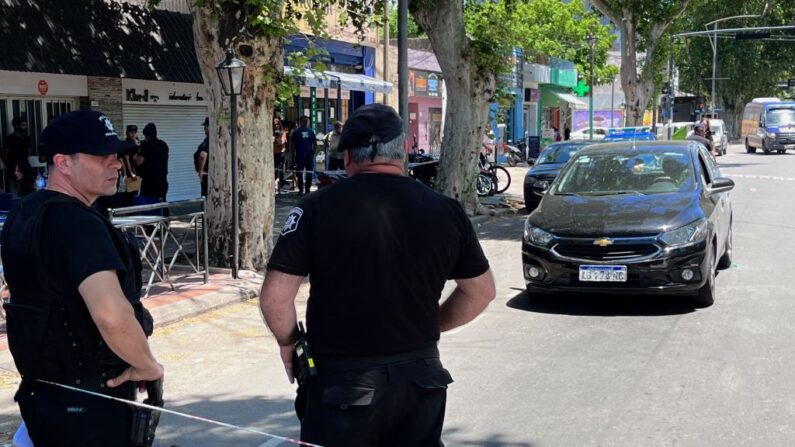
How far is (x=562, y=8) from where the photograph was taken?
48.4 meters

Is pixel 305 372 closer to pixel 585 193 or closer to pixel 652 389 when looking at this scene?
pixel 652 389

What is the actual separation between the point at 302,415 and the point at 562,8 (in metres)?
47.9

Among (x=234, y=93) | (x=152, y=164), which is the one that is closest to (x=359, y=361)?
(x=234, y=93)

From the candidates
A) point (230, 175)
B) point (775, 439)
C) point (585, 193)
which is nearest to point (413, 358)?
point (775, 439)

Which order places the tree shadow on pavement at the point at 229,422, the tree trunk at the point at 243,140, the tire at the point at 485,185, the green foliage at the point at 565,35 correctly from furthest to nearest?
the green foliage at the point at 565,35, the tire at the point at 485,185, the tree trunk at the point at 243,140, the tree shadow on pavement at the point at 229,422

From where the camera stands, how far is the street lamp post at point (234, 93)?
32.4 feet

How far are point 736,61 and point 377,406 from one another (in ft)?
219

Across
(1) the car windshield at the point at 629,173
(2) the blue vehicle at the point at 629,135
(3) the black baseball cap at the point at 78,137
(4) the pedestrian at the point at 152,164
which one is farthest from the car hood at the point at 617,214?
(2) the blue vehicle at the point at 629,135

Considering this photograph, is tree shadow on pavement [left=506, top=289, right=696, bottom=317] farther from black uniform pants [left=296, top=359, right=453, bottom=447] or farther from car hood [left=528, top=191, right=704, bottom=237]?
black uniform pants [left=296, top=359, right=453, bottom=447]

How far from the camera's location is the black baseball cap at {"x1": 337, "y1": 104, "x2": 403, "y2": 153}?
2943mm

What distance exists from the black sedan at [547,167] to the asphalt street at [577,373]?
7.87m

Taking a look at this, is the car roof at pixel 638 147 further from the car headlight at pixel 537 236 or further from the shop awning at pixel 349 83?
the shop awning at pixel 349 83

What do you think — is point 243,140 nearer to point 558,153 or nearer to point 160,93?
point 160,93

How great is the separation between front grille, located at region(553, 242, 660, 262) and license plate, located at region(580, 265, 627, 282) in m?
0.08
